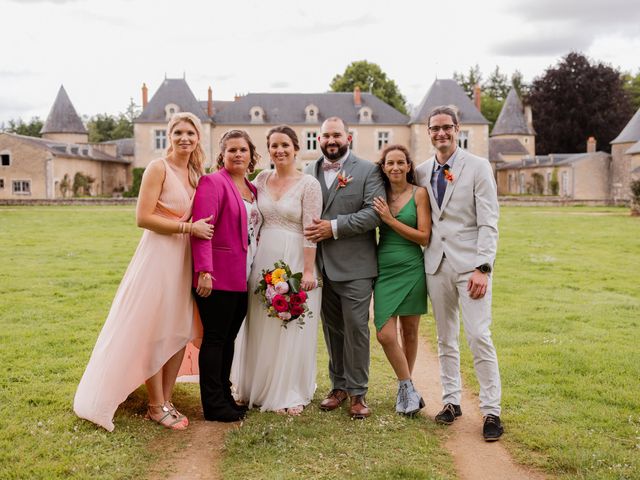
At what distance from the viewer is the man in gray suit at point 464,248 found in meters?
4.51

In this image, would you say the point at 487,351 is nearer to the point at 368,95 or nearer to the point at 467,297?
the point at 467,297

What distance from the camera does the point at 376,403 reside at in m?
5.16

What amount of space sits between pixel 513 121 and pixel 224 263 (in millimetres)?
56963

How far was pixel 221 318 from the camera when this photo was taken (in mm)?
4660

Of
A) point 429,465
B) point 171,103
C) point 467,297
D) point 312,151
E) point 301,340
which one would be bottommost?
point 429,465

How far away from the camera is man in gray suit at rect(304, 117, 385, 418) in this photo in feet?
15.8

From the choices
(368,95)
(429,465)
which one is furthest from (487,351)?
(368,95)

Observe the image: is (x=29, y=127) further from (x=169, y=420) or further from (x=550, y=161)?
(x=169, y=420)

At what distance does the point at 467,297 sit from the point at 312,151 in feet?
134

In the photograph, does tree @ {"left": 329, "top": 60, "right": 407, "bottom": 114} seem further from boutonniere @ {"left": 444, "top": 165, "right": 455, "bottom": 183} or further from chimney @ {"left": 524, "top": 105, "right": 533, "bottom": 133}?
boutonniere @ {"left": 444, "top": 165, "right": 455, "bottom": 183}

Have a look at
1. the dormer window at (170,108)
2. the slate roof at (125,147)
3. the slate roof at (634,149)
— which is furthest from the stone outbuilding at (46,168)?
the slate roof at (634,149)

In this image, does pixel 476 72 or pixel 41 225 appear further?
pixel 476 72

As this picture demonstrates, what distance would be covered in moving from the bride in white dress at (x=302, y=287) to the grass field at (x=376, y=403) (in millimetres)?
248

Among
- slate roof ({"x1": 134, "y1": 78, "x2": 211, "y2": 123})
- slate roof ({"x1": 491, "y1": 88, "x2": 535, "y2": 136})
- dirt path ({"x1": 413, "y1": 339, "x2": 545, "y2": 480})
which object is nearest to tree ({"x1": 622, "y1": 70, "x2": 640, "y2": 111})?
slate roof ({"x1": 491, "y1": 88, "x2": 535, "y2": 136})
